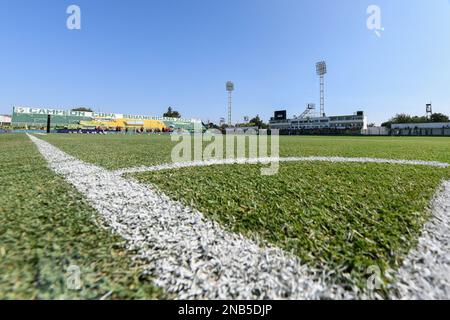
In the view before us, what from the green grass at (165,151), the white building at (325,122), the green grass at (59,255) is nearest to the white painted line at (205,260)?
the green grass at (59,255)

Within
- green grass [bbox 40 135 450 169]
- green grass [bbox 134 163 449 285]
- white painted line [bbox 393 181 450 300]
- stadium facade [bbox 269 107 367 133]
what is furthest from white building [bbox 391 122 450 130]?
white painted line [bbox 393 181 450 300]

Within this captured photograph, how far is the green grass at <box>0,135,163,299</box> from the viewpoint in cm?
118

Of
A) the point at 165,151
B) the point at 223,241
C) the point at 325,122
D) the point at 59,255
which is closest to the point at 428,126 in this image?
the point at 325,122

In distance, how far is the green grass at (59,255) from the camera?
1185mm

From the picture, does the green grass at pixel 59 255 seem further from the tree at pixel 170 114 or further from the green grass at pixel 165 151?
the tree at pixel 170 114

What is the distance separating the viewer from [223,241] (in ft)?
5.61

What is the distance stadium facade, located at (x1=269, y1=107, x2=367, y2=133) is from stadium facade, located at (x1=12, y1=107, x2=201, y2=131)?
41.6 meters

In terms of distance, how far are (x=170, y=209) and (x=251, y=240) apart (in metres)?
1.04

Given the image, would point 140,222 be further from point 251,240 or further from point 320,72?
point 320,72

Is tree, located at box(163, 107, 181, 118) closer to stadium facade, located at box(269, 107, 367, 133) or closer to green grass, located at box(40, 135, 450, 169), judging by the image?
stadium facade, located at box(269, 107, 367, 133)

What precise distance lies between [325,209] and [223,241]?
125 cm

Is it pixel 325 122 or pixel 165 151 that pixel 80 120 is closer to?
pixel 165 151

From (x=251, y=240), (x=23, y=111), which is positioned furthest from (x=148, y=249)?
(x=23, y=111)

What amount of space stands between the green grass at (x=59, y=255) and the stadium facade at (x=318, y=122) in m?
70.8
